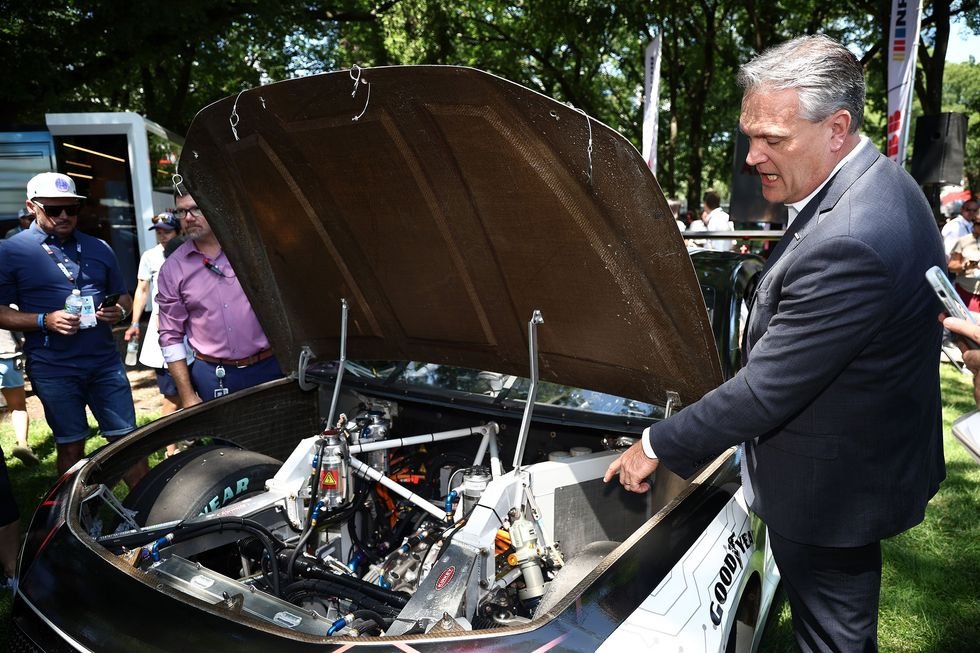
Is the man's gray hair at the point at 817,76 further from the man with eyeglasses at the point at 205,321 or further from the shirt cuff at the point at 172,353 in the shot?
the shirt cuff at the point at 172,353

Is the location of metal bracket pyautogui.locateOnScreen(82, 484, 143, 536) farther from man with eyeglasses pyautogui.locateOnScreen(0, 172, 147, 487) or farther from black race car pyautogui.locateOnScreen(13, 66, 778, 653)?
man with eyeglasses pyautogui.locateOnScreen(0, 172, 147, 487)

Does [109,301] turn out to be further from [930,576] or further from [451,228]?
[930,576]

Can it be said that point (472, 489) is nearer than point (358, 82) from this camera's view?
No

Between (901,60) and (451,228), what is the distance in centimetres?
862

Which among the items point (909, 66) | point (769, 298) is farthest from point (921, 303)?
point (909, 66)

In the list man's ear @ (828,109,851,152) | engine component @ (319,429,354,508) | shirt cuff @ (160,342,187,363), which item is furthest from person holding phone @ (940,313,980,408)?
shirt cuff @ (160,342,187,363)

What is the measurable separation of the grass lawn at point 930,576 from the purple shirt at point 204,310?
1.49 m

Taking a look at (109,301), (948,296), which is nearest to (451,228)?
(948,296)

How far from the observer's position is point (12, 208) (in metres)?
10.7

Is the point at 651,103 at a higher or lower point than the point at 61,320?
higher

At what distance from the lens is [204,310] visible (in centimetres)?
401

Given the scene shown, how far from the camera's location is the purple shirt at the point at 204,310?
4004 mm

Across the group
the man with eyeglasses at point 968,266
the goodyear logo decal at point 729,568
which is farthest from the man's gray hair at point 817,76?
the man with eyeglasses at point 968,266

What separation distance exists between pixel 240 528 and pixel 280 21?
1294cm
